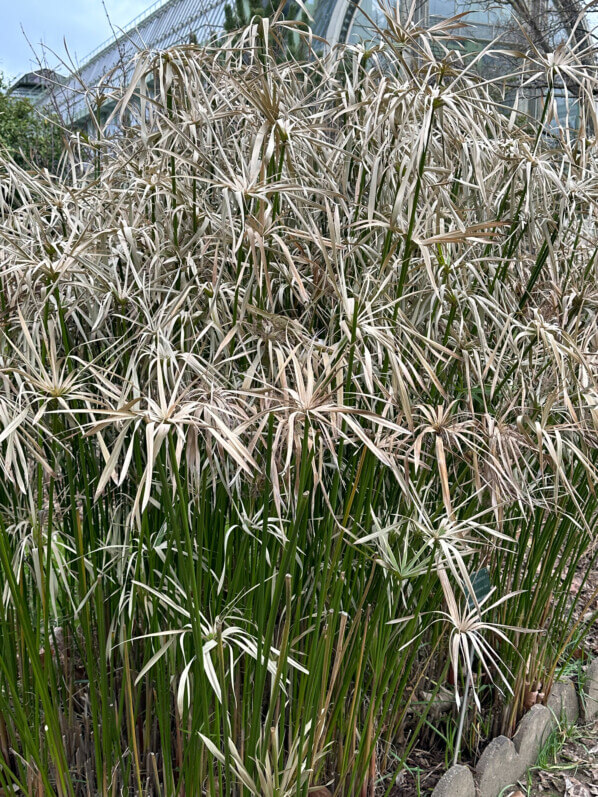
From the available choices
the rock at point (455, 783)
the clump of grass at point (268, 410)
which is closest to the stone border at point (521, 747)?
the rock at point (455, 783)

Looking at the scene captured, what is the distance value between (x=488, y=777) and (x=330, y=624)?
2.64 feet

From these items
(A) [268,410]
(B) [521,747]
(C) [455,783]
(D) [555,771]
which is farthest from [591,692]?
(A) [268,410]

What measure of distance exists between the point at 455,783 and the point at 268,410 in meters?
1.12

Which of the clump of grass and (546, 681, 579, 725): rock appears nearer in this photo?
the clump of grass

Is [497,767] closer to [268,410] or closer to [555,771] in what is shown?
[555,771]

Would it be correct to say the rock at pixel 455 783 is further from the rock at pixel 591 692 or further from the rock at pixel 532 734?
the rock at pixel 591 692

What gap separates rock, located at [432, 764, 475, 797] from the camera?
1.63 meters

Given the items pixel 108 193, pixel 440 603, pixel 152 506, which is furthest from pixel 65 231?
pixel 440 603

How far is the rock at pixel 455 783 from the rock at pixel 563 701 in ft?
1.76

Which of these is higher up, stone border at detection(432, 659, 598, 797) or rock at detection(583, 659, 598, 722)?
stone border at detection(432, 659, 598, 797)

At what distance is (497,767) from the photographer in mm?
1804

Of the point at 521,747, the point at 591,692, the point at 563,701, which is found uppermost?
the point at 521,747

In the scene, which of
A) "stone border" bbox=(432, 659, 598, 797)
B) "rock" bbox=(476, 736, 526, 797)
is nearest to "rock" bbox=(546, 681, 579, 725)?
"stone border" bbox=(432, 659, 598, 797)

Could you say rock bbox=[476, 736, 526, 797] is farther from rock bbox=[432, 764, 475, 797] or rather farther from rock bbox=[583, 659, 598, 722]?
rock bbox=[583, 659, 598, 722]
